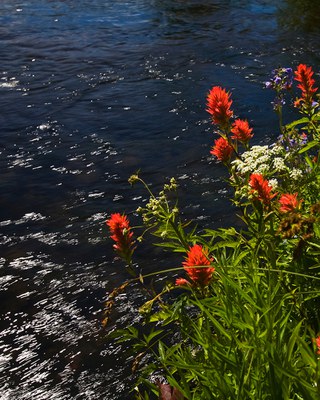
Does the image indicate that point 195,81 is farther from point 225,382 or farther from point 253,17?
point 225,382

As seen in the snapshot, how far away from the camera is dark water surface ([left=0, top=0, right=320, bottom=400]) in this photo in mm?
3650

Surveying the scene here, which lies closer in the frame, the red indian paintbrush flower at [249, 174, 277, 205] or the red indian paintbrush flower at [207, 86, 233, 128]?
the red indian paintbrush flower at [249, 174, 277, 205]

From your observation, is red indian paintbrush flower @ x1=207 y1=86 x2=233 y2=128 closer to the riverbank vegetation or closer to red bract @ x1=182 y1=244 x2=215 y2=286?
the riverbank vegetation

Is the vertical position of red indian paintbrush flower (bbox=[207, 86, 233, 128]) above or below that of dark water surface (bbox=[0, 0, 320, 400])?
above

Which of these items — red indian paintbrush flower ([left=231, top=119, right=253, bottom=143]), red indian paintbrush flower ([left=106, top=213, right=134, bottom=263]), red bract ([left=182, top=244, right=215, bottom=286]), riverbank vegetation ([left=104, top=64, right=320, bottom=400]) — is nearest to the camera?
riverbank vegetation ([left=104, top=64, right=320, bottom=400])

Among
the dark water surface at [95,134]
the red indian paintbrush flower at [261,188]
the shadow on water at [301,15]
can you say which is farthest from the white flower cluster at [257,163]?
the shadow on water at [301,15]

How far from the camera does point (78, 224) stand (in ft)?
15.9

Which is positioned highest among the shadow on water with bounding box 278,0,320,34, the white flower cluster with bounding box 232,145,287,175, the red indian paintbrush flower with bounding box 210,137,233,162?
the red indian paintbrush flower with bounding box 210,137,233,162

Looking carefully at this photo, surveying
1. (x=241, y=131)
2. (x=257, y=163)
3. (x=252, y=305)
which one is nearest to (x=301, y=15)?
(x=241, y=131)

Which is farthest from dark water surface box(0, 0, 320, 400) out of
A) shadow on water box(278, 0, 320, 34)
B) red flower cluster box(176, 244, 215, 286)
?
red flower cluster box(176, 244, 215, 286)

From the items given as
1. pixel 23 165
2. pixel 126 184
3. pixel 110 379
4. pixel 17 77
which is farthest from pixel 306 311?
pixel 17 77

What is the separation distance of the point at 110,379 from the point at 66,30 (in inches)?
287

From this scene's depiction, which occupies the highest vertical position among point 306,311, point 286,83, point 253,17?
point 286,83

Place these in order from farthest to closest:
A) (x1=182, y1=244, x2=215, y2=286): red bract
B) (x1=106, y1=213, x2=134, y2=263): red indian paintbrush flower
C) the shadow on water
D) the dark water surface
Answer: the shadow on water → the dark water surface → (x1=106, y1=213, x2=134, y2=263): red indian paintbrush flower → (x1=182, y1=244, x2=215, y2=286): red bract
